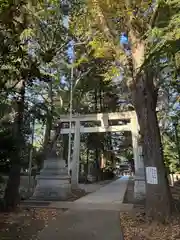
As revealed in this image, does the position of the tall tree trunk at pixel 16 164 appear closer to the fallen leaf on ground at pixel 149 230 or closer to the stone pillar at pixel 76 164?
the fallen leaf on ground at pixel 149 230

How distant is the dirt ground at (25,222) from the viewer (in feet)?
17.9

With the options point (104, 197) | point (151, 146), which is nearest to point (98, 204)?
point (104, 197)

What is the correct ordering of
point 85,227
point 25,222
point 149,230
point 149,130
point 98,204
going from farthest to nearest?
point 98,204 < point 149,130 < point 25,222 < point 85,227 < point 149,230

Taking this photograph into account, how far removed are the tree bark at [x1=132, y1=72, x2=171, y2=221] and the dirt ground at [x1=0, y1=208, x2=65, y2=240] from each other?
2.82 metres

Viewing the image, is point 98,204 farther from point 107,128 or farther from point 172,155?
point 172,155

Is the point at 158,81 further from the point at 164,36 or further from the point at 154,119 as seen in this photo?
the point at 164,36

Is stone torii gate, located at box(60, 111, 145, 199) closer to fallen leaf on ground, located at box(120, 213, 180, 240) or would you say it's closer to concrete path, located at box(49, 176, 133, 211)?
concrete path, located at box(49, 176, 133, 211)

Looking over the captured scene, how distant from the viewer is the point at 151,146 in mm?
6980

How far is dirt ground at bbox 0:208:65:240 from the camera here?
17.9ft

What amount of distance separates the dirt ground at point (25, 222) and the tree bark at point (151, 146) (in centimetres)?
282

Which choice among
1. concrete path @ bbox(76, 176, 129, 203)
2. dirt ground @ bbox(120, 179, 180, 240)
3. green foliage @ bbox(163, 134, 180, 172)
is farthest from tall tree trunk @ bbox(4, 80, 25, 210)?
green foliage @ bbox(163, 134, 180, 172)

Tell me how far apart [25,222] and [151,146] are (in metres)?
3.88

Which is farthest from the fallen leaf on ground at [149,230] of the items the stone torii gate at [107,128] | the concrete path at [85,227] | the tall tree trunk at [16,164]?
the stone torii gate at [107,128]

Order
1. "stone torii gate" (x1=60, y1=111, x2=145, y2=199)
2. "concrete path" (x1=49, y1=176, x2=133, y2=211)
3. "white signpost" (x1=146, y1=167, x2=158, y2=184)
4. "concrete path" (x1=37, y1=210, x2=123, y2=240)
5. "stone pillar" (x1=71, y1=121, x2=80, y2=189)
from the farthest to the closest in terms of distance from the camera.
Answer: "stone pillar" (x1=71, y1=121, x2=80, y2=189)
"stone torii gate" (x1=60, y1=111, x2=145, y2=199)
"concrete path" (x1=49, y1=176, x2=133, y2=211)
"white signpost" (x1=146, y1=167, x2=158, y2=184)
"concrete path" (x1=37, y1=210, x2=123, y2=240)
